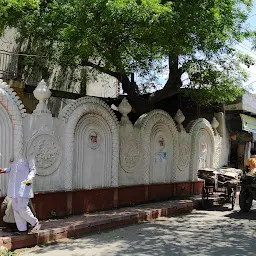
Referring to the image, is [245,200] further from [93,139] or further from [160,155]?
[93,139]

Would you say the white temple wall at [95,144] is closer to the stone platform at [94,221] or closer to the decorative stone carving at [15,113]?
the decorative stone carving at [15,113]

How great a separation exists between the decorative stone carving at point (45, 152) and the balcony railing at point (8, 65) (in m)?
4.67

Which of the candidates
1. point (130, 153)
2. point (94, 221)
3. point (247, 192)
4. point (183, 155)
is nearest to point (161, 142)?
point (183, 155)

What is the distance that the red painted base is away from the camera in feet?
28.8

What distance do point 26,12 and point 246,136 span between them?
1088 centimetres

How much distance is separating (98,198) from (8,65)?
5.80m

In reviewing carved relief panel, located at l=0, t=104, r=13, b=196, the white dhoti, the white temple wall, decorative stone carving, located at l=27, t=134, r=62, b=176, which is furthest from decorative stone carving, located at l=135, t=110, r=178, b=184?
the white dhoti

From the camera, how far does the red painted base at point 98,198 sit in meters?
8.79

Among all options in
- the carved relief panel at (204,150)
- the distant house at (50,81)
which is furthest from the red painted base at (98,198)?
the distant house at (50,81)

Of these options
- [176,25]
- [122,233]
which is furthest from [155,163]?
[176,25]

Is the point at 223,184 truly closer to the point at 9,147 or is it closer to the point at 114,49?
the point at 114,49

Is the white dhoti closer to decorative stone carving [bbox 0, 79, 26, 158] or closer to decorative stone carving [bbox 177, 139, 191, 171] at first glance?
decorative stone carving [bbox 0, 79, 26, 158]

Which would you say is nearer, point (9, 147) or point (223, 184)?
point (9, 147)

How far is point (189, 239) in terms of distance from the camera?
7.81 meters
